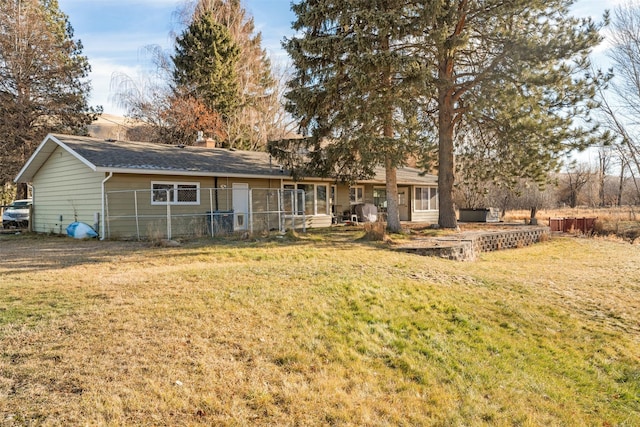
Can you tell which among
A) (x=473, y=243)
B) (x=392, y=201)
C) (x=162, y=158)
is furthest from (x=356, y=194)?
(x=162, y=158)

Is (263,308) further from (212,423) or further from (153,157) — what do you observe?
(153,157)

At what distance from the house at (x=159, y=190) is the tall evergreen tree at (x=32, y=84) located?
294 inches

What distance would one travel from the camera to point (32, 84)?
24.1 meters

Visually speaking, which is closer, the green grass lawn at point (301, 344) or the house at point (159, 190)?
the green grass lawn at point (301, 344)

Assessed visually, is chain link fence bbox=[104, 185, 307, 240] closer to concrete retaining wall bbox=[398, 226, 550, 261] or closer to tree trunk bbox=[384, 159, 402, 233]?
tree trunk bbox=[384, 159, 402, 233]

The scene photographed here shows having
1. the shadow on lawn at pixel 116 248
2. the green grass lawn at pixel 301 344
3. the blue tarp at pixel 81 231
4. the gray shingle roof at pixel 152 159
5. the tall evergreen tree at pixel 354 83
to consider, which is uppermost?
the tall evergreen tree at pixel 354 83

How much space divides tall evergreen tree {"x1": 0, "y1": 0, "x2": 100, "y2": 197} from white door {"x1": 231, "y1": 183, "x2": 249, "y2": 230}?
15.8 meters

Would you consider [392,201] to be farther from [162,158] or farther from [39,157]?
[39,157]

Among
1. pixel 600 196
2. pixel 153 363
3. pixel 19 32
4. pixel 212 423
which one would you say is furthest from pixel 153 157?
pixel 600 196

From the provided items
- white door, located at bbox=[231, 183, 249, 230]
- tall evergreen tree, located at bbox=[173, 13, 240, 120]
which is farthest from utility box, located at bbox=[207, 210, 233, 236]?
tall evergreen tree, located at bbox=[173, 13, 240, 120]

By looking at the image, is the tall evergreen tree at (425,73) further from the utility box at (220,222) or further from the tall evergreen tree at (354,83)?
the utility box at (220,222)

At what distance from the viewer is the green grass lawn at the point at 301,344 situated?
3602 mm

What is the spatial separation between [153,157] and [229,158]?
11.7 feet

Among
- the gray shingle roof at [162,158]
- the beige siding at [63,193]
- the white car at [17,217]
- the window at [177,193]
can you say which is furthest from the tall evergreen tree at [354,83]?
the white car at [17,217]
